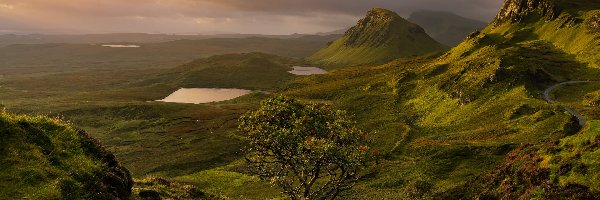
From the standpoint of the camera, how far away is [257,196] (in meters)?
76.0

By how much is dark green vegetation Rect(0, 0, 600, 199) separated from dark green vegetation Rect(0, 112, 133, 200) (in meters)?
14.4

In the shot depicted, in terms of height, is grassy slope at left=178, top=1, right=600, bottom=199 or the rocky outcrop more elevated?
the rocky outcrop

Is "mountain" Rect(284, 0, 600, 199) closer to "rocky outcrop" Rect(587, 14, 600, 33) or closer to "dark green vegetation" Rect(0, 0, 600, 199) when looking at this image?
"rocky outcrop" Rect(587, 14, 600, 33)

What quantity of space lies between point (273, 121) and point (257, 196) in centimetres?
3685

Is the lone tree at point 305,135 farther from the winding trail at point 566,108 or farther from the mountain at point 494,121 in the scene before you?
the winding trail at point 566,108

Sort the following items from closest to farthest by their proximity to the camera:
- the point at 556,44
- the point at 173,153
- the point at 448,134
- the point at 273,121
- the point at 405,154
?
the point at 273,121 < the point at 405,154 < the point at 448,134 < the point at 173,153 < the point at 556,44

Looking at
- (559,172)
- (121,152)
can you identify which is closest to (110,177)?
(559,172)

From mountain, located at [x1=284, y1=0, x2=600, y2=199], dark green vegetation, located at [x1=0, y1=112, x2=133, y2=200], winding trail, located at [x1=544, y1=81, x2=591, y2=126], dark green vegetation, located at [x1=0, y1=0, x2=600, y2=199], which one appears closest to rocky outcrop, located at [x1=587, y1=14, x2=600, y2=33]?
mountain, located at [x1=284, y1=0, x2=600, y2=199]

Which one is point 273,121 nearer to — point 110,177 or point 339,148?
point 339,148

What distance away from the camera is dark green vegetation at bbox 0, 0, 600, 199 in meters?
39.4

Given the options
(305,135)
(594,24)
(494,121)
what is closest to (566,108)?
(494,121)

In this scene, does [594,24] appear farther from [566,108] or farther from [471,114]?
[566,108]

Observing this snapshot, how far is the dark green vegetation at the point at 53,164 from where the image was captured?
27.5 m

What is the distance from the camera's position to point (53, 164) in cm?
3014
